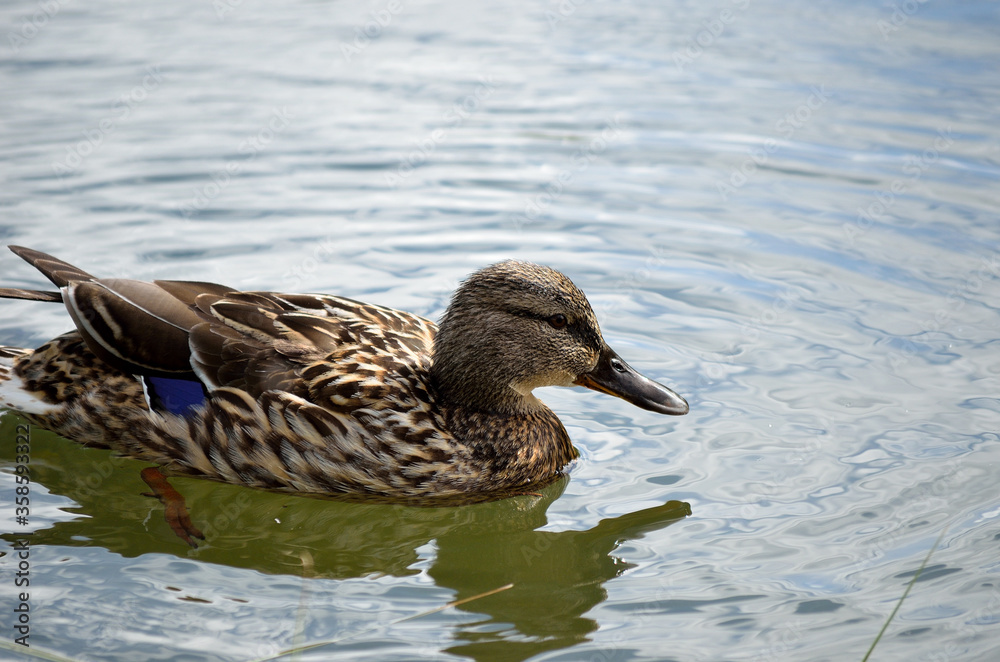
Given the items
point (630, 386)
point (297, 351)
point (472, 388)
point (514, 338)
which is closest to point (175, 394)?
point (297, 351)

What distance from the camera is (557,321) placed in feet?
19.8

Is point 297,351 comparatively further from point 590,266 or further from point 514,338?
point 590,266

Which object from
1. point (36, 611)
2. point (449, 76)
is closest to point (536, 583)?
point (36, 611)

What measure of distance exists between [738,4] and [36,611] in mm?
12223

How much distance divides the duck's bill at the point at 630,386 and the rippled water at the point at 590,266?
0.39 metres

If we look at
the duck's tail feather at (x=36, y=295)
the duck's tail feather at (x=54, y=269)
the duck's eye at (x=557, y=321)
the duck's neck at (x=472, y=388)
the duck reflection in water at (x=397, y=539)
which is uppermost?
the duck's tail feather at (x=54, y=269)

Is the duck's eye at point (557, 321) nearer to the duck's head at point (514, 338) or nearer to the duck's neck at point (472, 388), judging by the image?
the duck's head at point (514, 338)

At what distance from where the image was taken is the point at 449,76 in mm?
12484

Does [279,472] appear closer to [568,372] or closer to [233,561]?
[233,561]

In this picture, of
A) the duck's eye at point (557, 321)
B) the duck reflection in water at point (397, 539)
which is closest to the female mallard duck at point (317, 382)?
the duck's eye at point (557, 321)

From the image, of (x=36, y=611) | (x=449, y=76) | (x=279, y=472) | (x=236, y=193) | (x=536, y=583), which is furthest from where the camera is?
(x=449, y=76)

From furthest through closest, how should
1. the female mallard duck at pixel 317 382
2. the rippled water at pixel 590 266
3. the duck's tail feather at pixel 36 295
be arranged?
the duck's tail feather at pixel 36 295, the female mallard duck at pixel 317 382, the rippled water at pixel 590 266

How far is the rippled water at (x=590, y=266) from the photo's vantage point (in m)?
5.04

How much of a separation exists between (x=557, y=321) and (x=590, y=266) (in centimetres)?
255
